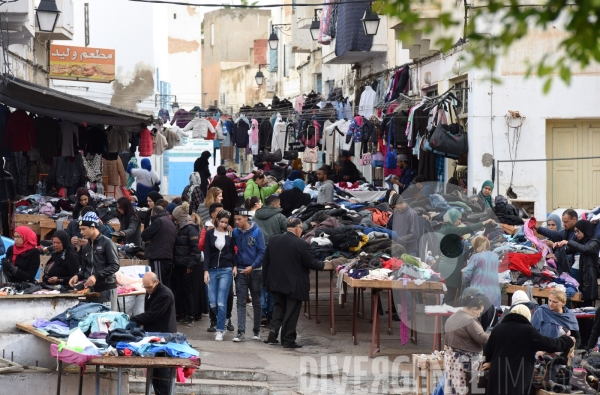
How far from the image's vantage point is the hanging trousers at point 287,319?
13.6 metres

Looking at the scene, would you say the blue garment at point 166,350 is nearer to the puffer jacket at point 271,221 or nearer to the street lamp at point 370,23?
the puffer jacket at point 271,221

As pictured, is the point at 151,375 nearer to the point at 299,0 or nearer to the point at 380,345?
the point at 380,345

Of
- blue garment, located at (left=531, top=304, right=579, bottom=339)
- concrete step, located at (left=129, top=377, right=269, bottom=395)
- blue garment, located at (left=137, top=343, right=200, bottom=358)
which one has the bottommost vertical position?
concrete step, located at (left=129, top=377, right=269, bottom=395)

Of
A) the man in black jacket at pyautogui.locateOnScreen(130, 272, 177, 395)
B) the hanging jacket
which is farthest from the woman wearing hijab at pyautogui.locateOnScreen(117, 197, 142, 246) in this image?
the hanging jacket

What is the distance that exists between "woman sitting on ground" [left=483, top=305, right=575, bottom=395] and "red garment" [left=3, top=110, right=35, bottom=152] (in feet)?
32.2

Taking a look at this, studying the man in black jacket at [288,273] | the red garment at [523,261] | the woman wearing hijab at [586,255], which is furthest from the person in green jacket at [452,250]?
the man in black jacket at [288,273]

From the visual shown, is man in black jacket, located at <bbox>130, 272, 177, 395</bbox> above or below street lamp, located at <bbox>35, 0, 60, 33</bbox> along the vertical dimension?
below

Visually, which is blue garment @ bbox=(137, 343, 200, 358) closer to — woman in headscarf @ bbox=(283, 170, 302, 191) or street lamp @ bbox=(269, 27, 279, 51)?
woman in headscarf @ bbox=(283, 170, 302, 191)

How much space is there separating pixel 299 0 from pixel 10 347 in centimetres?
2829

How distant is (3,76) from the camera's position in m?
13.6

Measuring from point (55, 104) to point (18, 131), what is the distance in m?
1.10

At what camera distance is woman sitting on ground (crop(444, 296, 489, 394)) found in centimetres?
978

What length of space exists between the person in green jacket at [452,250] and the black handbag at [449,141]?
307 cm

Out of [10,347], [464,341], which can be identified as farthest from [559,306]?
[10,347]
